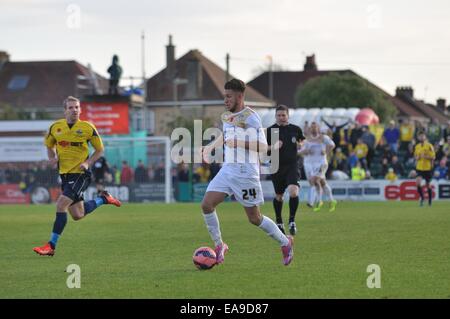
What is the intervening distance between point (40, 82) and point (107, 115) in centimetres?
4603

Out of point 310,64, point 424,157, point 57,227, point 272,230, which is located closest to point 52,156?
point 57,227

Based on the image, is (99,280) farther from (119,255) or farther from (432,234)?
(432,234)

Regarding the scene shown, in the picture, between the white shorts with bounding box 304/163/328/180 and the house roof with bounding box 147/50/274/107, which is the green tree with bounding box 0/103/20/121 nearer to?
the house roof with bounding box 147/50/274/107

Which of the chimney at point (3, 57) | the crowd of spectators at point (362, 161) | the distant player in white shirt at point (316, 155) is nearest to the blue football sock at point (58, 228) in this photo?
the distant player in white shirt at point (316, 155)

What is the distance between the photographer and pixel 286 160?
65.1 feet

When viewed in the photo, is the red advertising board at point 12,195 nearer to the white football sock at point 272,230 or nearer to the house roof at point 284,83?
the white football sock at point 272,230

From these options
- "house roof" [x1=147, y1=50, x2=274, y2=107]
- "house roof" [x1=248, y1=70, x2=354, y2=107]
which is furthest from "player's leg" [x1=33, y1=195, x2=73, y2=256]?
"house roof" [x1=248, y1=70, x2=354, y2=107]

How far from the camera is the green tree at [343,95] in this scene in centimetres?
9631

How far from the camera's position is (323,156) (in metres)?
29.1

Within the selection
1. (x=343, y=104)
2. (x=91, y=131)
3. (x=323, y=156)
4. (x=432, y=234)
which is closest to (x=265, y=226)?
(x=91, y=131)

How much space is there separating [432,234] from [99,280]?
845 centimetres

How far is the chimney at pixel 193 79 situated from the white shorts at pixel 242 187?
77.5 meters

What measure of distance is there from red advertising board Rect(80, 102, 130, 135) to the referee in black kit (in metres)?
31.8

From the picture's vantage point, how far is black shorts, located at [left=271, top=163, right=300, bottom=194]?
19.7 m
